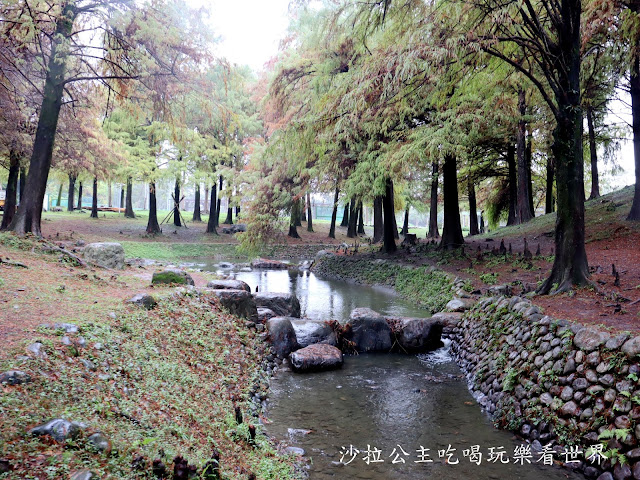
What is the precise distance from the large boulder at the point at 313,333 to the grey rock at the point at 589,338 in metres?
4.37

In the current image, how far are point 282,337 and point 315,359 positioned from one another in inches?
36.4

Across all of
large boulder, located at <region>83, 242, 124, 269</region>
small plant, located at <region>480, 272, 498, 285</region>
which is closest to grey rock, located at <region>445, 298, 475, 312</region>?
small plant, located at <region>480, 272, 498, 285</region>

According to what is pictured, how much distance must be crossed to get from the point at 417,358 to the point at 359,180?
7.80m

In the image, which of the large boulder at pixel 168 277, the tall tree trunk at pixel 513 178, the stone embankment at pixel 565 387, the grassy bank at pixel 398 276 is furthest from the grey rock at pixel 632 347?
the tall tree trunk at pixel 513 178

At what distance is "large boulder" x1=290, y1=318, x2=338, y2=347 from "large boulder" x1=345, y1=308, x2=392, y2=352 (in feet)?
1.32

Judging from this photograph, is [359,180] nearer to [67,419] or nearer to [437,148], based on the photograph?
[437,148]

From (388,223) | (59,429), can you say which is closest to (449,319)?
(59,429)

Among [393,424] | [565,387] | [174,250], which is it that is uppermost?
[174,250]

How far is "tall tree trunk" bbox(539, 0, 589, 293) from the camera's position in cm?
719

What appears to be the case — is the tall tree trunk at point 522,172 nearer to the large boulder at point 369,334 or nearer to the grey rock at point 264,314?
the large boulder at point 369,334

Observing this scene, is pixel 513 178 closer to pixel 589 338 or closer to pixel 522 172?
pixel 522 172

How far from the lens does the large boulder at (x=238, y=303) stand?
793cm

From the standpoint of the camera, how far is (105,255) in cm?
994

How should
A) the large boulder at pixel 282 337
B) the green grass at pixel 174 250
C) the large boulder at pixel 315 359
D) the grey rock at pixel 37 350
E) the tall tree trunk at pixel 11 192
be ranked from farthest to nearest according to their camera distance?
the green grass at pixel 174 250 < the tall tree trunk at pixel 11 192 < the large boulder at pixel 282 337 < the large boulder at pixel 315 359 < the grey rock at pixel 37 350
